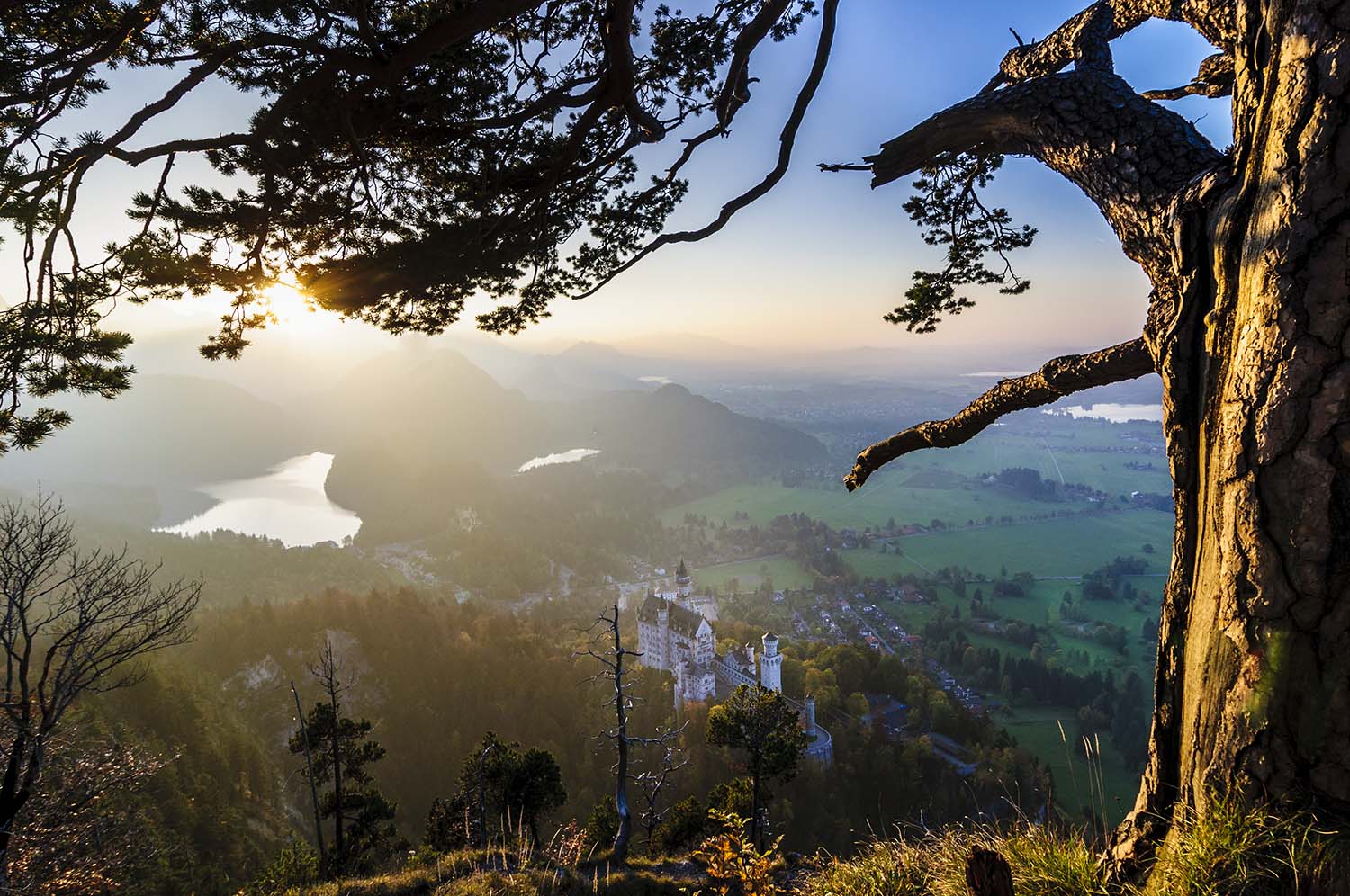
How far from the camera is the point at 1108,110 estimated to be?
213cm

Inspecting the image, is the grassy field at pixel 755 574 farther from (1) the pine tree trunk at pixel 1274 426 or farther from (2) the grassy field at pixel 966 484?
(1) the pine tree trunk at pixel 1274 426

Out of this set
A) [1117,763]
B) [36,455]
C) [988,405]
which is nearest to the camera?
[988,405]

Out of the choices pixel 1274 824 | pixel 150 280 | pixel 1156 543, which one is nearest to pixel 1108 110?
pixel 1274 824

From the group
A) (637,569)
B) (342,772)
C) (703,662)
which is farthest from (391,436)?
(342,772)

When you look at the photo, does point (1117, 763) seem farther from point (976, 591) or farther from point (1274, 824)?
point (1274, 824)

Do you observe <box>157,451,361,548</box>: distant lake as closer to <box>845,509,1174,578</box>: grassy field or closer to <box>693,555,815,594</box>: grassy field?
<box>693,555,815,594</box>: grassy field

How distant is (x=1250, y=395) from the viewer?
1501 millimetres

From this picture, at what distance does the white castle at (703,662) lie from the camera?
24.9 meters

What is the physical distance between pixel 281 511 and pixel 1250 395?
96.5m

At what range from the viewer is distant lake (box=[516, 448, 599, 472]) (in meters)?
113

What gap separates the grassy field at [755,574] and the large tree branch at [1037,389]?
53.9 meters

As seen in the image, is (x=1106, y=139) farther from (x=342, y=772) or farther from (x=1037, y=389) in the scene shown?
(x=342, y=772)

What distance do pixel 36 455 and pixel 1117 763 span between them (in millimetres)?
148168

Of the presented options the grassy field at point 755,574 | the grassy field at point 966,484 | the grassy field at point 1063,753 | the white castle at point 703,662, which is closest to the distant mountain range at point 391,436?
the grassy field at point 966,484
